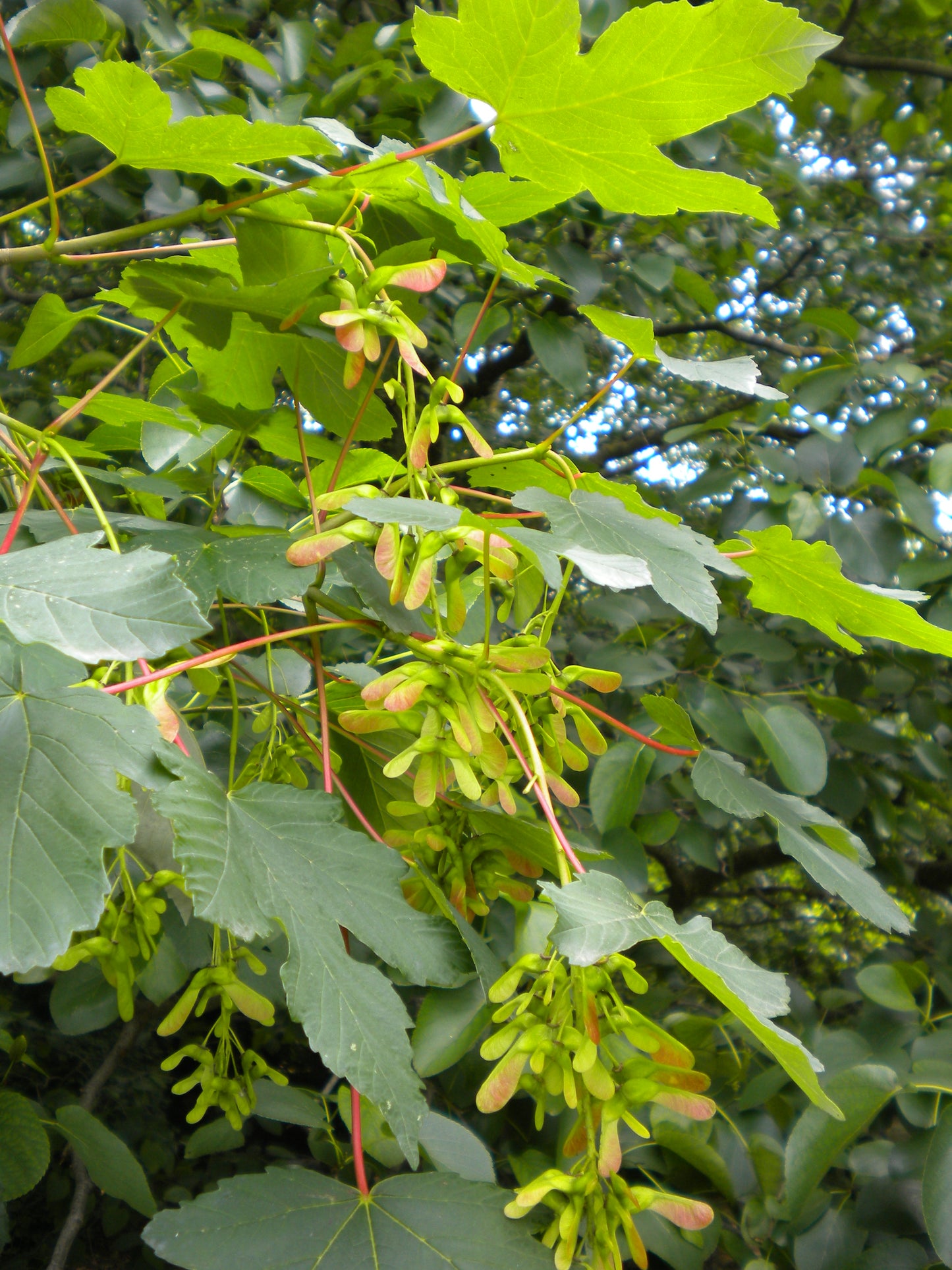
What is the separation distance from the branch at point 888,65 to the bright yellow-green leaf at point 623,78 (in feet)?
6.27

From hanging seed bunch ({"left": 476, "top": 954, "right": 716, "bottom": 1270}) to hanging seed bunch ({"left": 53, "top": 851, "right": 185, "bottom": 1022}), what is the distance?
0.84 feet

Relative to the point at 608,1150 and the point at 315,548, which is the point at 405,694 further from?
the point at 608,1150

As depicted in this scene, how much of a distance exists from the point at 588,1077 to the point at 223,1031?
32 cm

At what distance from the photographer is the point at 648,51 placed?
0.54 m

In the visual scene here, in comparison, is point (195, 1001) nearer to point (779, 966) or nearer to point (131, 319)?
point (131, 319)

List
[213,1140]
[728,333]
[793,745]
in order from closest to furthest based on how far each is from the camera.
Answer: [213,1140] → [793,745] → [728,333]

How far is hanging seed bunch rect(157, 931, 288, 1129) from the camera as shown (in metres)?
0.63

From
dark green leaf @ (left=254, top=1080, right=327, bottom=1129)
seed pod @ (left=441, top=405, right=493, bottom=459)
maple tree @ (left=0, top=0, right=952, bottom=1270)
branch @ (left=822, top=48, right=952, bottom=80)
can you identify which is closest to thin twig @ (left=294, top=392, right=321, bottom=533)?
maple tree @ (left=0, top=0, right=952, bottom=1270)

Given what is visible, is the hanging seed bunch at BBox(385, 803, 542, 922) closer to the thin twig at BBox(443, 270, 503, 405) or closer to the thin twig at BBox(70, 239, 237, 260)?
the thin twig at BBox(443, 270, 503, 405)

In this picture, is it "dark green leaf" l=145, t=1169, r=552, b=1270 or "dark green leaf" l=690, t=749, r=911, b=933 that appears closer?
"dark green leaf" l=145, t=1169, r=552, b=1270

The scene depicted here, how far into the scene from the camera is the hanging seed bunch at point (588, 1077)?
1.58ft

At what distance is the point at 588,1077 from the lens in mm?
481

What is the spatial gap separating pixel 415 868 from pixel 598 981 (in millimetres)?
157

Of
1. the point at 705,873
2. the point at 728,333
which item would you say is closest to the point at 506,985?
the point at 728,333
